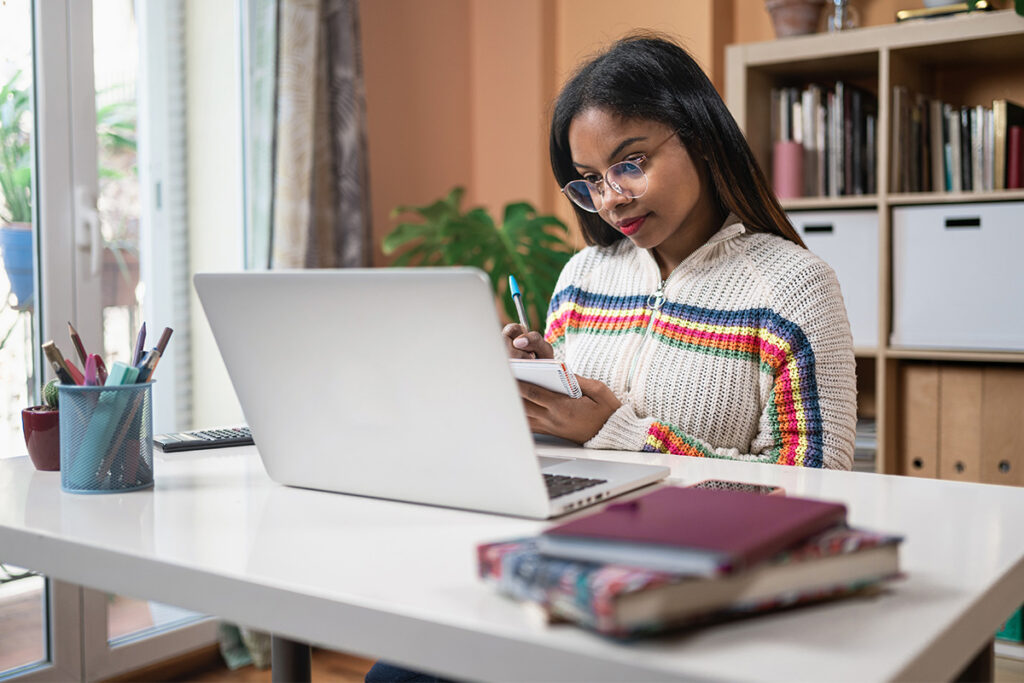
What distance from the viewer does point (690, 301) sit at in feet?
4.69

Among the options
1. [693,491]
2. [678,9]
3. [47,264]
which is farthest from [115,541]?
[678,9]

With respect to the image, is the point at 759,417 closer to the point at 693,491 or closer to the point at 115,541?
the point at 693,491

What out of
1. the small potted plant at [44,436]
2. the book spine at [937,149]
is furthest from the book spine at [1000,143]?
the small potted plant at [44,436]

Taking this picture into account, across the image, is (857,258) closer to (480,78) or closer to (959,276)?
(959,276)

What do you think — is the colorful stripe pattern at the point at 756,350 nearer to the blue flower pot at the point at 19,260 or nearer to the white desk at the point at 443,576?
the white desk at the point at 443,576

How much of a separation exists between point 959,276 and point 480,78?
163 cm

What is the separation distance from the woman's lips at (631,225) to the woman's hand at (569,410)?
28cm

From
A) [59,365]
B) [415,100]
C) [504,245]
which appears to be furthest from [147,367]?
[415,100]

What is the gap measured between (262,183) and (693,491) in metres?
2.03

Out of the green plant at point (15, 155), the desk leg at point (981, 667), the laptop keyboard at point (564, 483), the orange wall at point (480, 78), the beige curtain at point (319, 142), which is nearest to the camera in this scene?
the desk leg at point (981, 667)

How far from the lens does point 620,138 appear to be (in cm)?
140

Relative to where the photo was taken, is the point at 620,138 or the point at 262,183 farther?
the point at 262,183

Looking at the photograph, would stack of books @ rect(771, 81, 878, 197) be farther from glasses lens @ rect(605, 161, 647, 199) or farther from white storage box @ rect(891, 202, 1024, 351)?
glasses lens @ rect(605, 161, 647, 199)

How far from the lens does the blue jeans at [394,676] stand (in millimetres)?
1057
